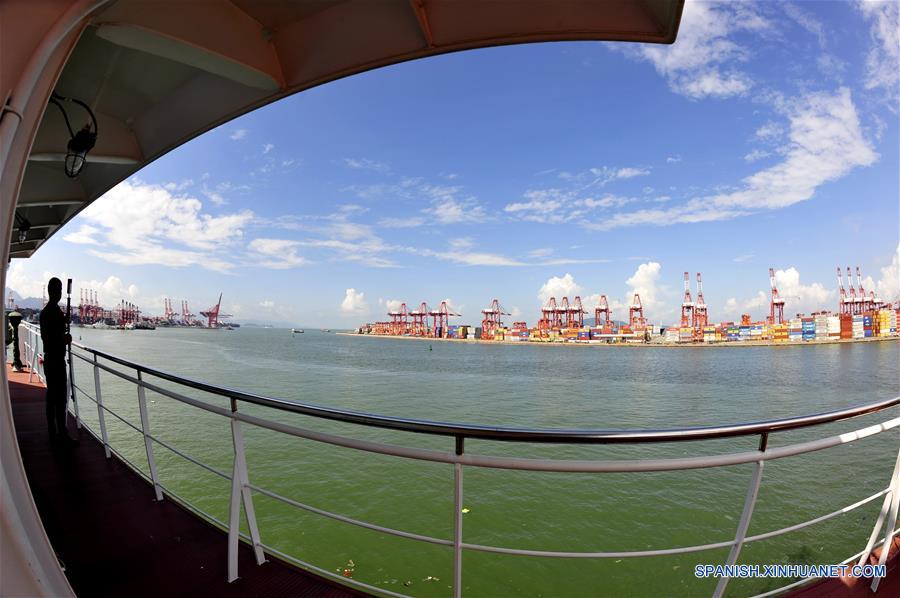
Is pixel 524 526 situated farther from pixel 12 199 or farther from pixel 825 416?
pixel 12 199

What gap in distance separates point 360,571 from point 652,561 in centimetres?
353

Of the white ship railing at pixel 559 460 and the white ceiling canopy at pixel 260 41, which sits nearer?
the white ship railing at pixel 559 460

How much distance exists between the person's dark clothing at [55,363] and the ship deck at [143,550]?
480 millimetres

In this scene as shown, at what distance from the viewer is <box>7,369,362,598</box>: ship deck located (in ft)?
5.00

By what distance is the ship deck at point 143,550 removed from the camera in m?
1.53

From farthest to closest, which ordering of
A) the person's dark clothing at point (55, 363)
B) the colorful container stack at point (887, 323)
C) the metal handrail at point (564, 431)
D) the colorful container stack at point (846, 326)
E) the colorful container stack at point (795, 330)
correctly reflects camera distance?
the colorful container stack at point (795, 330) < the colorful container stack at point (846, 326) < the colorful container stack at point (887, 323) < the person's dark clothing at point (55, 363) < the metal handrail at point (564, 431)

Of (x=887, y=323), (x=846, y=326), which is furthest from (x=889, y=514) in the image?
(x=887, y=323)

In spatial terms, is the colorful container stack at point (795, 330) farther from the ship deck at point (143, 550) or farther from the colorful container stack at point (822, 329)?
the ship deck at point (143, 550)

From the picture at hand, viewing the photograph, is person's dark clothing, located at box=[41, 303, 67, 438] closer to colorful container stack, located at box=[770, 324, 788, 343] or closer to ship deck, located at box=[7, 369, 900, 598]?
ship deck, located at box=[7, 369, 900, 598]

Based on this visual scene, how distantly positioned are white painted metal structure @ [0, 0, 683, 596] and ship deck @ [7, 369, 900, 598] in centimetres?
50

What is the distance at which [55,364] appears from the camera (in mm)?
2861

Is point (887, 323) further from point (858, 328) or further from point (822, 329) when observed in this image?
point (822, 329)


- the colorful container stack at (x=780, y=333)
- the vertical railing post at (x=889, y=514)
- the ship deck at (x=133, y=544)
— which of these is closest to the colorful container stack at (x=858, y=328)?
the colorful container stack at (x=780, y=333)

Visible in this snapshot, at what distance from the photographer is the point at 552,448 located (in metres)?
9.05
